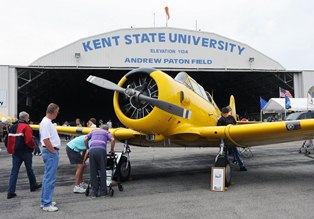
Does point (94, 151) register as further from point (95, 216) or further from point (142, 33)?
point (142, 33)

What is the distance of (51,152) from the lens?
496 centimetres

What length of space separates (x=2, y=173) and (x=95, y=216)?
5724 mm

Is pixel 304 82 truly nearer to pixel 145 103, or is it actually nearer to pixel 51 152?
pixel 145 103

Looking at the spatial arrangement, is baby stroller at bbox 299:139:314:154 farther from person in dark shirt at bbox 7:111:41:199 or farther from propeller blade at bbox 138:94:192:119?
person in dark shirt at bbox 7:111:41:199

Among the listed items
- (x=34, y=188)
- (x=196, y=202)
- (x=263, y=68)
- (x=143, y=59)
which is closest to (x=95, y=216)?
(x=196, y=202)

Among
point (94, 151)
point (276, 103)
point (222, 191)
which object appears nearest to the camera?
point (94, 151)

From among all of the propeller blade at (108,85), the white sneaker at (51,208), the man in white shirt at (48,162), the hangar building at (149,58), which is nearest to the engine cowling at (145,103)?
the propeller blade at (108,85)

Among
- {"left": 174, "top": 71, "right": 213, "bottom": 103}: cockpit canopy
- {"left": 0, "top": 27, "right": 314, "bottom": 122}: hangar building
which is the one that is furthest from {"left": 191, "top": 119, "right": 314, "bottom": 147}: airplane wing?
{"left": 0, "top": 27, "right": 314, "bottom": 122}: hangar building

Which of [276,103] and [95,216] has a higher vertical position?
[276,103]

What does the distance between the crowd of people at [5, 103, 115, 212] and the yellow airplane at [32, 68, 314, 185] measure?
31.4 inches

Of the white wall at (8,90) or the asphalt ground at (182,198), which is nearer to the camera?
the asphalt ground at (182,198)

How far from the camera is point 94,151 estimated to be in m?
5.72

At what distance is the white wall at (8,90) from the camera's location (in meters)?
22.2

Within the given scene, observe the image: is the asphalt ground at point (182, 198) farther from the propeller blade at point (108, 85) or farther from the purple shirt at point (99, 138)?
the propeller blade at point (108, 85)
